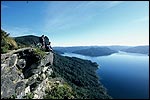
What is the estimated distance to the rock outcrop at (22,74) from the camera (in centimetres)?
2361

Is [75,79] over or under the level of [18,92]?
under

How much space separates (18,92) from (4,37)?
692 cm

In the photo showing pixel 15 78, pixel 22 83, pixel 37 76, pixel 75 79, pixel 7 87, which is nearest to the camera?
pixel 7 87

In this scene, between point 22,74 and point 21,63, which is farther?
point 22,74

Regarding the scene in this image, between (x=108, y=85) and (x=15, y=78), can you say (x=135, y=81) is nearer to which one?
(x=108, y=85)

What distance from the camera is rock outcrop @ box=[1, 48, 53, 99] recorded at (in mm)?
23609

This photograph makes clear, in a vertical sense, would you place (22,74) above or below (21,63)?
below

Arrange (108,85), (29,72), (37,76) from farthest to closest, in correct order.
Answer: (108,85), (37,76), (29,72)

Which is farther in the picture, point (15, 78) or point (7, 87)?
point (15, 78)

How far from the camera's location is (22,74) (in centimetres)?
2770

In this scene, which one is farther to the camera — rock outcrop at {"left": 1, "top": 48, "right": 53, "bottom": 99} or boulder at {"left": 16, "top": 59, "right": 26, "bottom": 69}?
boulder at {"left": 16, "top": 59, "right": 26, "bottom": 69}

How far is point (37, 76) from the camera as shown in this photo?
104 feet

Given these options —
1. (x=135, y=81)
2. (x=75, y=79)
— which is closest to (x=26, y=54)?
(x=75, y=79)

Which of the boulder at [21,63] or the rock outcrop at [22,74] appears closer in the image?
the rock outcrop at [22,74]
